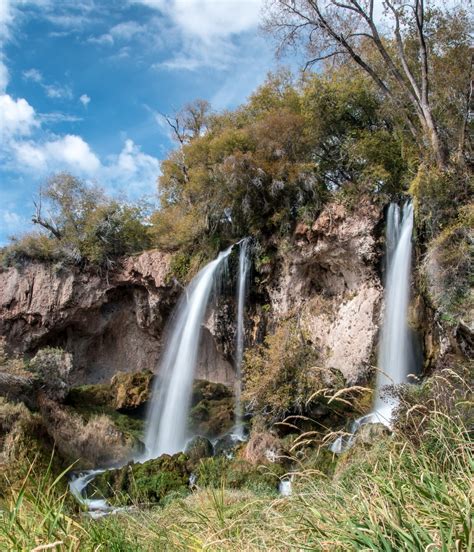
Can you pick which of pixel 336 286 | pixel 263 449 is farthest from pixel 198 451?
pixel 336 286

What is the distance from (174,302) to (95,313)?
473 centimetres

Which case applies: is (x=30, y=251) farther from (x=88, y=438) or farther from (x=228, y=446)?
(x=228, y=446)

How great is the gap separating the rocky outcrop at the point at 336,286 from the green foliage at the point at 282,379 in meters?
1.81

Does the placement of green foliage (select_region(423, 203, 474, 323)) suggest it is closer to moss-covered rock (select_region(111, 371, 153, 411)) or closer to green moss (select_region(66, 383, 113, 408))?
moss-covered rock (select_region(111, 371, 153, 411))

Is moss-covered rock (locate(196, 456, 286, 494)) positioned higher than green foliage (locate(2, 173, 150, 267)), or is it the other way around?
green foliage (locate(2, 173, 150, 267))

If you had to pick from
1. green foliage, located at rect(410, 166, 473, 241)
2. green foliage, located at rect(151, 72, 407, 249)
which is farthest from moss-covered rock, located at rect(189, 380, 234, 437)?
green foliage, located at rect(410, 166, 473, 241)

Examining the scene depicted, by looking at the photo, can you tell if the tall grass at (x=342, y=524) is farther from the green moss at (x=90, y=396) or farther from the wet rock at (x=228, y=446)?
the green moss at (x=90, y=396)

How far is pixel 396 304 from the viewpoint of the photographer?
14.2 m

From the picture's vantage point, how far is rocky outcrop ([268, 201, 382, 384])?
15.4 m

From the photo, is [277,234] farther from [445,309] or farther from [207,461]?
[207,461]

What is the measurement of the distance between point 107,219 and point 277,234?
9.54 meters

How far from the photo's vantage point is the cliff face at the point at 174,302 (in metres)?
15.7

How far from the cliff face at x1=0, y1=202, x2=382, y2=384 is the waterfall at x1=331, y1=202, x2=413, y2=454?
1.87ft

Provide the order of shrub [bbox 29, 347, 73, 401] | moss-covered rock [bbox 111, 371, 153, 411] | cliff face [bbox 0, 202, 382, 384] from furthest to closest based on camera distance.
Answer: moss-covered rock [bbox 111, 371, 153, 411] → shrub [bbox 29, 347, 73, 401] → cliff face [bbox 0, 202, 382, 384]
